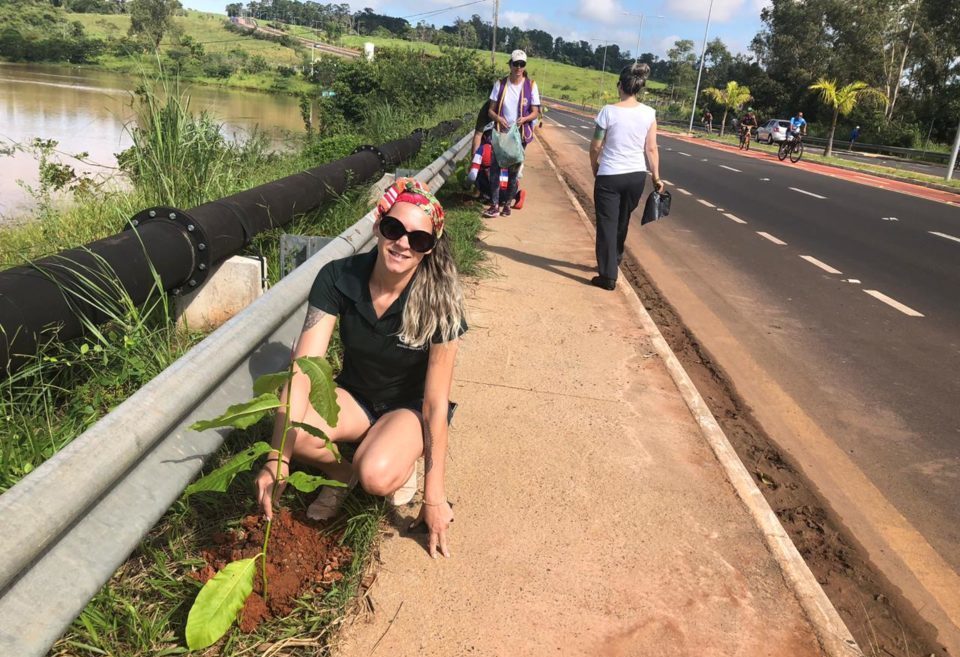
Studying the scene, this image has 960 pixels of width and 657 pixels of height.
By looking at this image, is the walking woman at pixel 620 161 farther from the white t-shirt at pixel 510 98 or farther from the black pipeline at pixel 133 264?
the black pipeline at pixel 133 264

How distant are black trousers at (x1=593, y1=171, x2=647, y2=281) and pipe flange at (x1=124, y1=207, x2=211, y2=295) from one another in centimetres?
365

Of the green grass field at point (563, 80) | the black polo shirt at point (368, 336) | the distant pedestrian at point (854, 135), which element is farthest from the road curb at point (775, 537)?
the green grass field at point (563, 80)

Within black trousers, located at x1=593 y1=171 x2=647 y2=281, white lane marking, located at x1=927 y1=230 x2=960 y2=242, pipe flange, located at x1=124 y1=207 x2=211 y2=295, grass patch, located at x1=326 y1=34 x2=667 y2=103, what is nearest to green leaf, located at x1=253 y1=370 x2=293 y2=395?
pipe flange, located at x1=124 y1=207 x2=211 y2=295

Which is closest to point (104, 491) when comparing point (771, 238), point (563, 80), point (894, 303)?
point (894, 303)

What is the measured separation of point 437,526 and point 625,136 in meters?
4.59

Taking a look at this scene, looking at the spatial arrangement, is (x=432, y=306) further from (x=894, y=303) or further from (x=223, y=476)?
(x=894, y=303)

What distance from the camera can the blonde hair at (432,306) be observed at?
2.59 m

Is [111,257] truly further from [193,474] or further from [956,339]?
[956,339]

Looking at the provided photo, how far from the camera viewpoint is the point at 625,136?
6.16 m

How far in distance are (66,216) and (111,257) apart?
3595mm

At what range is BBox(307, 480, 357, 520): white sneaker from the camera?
2.59m

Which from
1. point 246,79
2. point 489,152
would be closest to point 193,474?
point 489,152

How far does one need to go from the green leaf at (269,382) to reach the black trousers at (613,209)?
454cm

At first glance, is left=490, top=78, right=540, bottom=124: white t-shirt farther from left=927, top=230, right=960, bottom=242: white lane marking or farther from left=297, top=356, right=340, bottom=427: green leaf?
left=927, top=230, right=960, bottom=242: white lane marking
